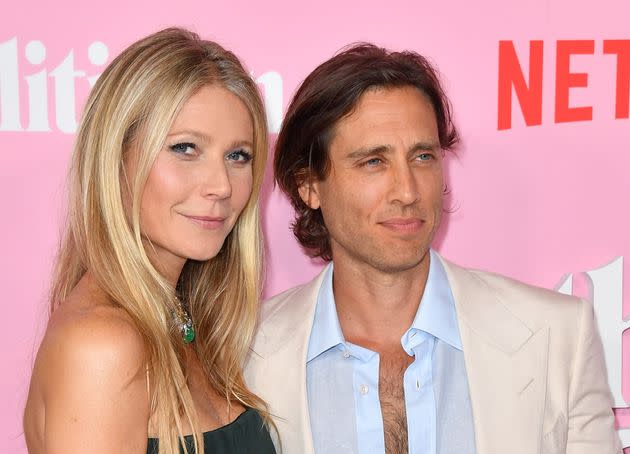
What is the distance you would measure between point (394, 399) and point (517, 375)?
31cm

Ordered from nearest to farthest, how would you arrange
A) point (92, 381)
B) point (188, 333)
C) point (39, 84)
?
point (92, 381) < point (188, 333) < point (39, 84)

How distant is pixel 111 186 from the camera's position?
1836 millimetres

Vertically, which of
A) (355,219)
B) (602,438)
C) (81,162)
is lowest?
(602,438)

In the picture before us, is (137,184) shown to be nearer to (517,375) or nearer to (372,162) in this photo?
(372,162)

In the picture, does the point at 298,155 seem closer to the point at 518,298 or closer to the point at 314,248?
the point at 314,248

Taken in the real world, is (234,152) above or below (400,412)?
above

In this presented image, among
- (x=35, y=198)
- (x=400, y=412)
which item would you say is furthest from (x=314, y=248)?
(x=35, y=198)

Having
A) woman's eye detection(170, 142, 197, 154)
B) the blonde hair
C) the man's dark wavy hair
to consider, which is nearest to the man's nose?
the man's dark wavy hair

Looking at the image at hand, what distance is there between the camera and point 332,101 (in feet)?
7.96

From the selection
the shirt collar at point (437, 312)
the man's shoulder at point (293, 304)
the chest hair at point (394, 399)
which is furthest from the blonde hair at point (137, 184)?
the shirt collar at point (437, 312)

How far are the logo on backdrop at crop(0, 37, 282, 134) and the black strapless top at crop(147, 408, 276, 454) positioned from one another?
3.48 ft

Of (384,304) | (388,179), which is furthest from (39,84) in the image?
(384,304)

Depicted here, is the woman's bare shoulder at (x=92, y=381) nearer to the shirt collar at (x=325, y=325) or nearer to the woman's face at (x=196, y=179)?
the woman's face at (x=196, y=179)

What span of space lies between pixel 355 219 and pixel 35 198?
1023 mm
